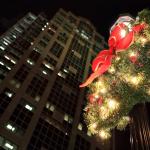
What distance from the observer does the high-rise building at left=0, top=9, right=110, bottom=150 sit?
28.7 metres

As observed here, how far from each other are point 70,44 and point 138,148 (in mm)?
45566

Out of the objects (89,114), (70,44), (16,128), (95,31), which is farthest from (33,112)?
(95,31)

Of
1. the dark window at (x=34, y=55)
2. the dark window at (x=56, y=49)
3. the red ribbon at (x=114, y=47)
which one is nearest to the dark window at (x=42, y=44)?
the dark window at (x=56, y=49)

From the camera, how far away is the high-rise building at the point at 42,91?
1131 inches

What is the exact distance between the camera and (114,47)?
10.2 m

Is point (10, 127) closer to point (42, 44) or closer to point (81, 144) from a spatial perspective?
point (81, 144)

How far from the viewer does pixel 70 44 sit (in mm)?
56625

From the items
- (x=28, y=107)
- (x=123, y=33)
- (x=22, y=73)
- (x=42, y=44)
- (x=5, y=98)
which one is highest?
(x=42, y=44)

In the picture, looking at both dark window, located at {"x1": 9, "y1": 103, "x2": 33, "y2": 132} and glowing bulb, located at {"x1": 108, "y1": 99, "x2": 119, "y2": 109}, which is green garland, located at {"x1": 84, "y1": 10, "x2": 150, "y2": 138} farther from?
dark window, located at {"x1": 9, "y1": 103, "x2": 33, "y2": 132}

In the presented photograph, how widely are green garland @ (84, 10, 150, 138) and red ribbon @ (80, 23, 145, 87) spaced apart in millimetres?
220

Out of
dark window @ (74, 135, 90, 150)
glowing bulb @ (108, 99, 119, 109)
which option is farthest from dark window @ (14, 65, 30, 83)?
glowing bulb @ (108, 99, 119, 109)

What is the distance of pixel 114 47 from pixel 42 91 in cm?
2647

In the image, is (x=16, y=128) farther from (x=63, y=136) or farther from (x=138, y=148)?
(x=138, y=148)

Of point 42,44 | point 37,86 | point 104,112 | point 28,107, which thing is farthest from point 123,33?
point 42,44
